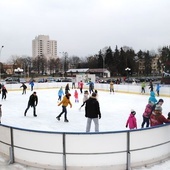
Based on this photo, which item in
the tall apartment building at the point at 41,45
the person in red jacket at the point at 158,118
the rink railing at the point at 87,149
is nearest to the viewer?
the rink railing at the point at 87,149

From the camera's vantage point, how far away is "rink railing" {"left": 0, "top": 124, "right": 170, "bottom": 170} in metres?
4.79

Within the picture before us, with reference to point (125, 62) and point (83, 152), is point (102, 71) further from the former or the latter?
point (83, 152)

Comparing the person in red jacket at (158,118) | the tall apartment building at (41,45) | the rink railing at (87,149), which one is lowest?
the rink railing at (87,149)

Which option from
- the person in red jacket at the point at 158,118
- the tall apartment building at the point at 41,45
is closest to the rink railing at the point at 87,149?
the person in red jacket at the point at 158,118

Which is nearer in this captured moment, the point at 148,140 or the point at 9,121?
the point at 148,140

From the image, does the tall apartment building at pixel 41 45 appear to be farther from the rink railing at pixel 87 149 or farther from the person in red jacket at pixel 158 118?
the rink railing at pixel 87 149

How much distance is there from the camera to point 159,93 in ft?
69.1

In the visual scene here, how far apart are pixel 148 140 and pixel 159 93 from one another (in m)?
16.8

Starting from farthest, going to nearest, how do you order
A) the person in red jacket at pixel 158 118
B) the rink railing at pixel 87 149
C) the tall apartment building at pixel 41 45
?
the tall apartment building at pixel 41 45 → the person in red jacket at pixel 158 118 → the rink railing at pixel 87 149

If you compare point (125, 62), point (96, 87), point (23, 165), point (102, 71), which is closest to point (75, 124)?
point (23, 165)

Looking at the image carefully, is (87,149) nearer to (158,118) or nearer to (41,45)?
(158,118)

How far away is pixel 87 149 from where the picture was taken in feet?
15.7

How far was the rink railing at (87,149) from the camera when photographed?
4.79 metres

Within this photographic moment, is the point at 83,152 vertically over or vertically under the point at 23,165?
over
